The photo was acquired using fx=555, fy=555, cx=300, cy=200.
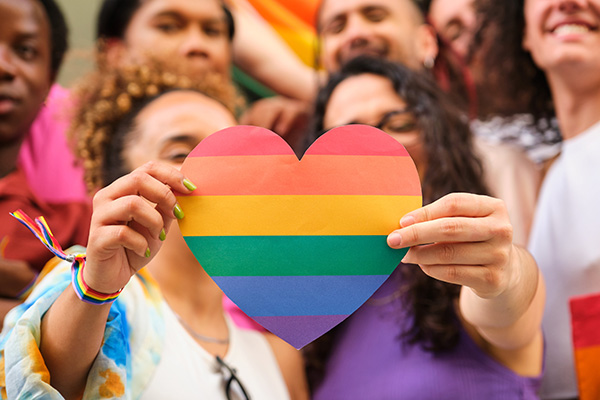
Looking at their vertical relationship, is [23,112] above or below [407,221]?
above

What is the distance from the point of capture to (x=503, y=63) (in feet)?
5.70

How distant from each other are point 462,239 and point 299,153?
3.36 feet

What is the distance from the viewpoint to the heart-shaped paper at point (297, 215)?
31.6 inches

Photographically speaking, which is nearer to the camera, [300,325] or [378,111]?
[300,325]

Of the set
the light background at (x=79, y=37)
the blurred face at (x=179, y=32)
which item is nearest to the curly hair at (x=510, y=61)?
the blurred face at (x=179, y=32)

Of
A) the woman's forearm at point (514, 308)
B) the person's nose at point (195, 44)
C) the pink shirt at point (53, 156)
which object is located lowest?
the woman's forearm at point (514, 308)

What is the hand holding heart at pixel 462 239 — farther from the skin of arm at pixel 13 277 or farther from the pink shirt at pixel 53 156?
the pink shirt at pixel 53 156

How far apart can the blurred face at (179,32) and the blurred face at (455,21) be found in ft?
2.49

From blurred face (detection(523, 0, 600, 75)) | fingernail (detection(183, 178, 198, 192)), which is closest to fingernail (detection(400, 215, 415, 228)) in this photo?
fingernail (detection(183, 178, 198, 192))

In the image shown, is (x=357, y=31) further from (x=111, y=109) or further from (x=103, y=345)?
(x=103, y=345)

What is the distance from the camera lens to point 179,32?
1.70 meters

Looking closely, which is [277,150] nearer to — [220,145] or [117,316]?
[220,145]

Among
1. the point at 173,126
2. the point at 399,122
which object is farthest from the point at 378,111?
the point at 173,126

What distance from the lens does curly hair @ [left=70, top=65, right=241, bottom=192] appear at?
1314 mm
